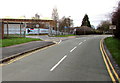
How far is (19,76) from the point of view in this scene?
716cm

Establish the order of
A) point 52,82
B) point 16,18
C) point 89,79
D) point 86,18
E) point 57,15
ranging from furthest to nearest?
1. point 86,18
2. point 16,18
3. point 57,15
4. point 89,79
5. point 52,82

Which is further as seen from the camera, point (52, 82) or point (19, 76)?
point (19, 76)

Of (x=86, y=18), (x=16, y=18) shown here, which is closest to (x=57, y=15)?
(x=16, y=18)

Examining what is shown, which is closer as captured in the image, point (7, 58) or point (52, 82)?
point (52, 82)

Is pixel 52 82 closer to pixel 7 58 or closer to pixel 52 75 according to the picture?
pixel 52 75

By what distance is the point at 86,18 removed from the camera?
126062 mm

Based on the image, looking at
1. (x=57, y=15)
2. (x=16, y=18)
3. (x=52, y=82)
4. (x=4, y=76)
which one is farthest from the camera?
(x=16, y=18)

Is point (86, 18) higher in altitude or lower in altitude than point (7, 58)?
higher

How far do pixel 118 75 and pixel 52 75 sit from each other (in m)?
2.71

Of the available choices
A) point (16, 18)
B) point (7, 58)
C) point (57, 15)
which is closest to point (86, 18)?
point (16, 18)

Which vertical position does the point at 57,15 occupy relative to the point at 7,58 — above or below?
above

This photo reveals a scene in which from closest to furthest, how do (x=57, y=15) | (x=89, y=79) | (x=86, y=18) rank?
1. (x=89, y=79)
2. (x=57, y=15)
3. (x=86, y=18)

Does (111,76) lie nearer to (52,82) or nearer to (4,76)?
(52,82)

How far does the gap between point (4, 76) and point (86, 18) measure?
4802 inches
